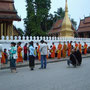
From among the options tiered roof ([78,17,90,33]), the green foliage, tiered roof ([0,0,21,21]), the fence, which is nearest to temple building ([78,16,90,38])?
tiered roof ([78,17,90,33])

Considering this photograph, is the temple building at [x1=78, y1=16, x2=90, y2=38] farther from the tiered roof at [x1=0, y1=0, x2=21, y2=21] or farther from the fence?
the tiered roof at [x1=0, y1=0, x2=21, y2=21]

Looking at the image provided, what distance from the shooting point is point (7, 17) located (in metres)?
15.4

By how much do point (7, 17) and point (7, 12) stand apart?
0.95 metres

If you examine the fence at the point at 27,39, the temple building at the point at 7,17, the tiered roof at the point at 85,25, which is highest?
the tiered roof at the point at 85,25

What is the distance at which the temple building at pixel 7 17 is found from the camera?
1557cm

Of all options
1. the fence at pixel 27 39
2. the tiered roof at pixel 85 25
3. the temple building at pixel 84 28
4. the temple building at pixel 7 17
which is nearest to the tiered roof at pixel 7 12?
the temple building at pixel 7 17

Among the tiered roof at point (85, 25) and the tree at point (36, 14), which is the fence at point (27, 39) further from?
the tree at point (36, 14)

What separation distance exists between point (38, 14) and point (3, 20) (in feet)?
72.5

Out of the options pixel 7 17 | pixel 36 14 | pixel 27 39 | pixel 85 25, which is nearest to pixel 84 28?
pixel 85 25

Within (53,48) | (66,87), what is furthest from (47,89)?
(53,48)

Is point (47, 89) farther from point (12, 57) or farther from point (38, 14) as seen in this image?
point (38, 14)

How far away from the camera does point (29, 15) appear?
38.3 metres

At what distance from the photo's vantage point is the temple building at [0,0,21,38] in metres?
15.6

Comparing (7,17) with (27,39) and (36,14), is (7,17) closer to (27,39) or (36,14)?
(27,39)
